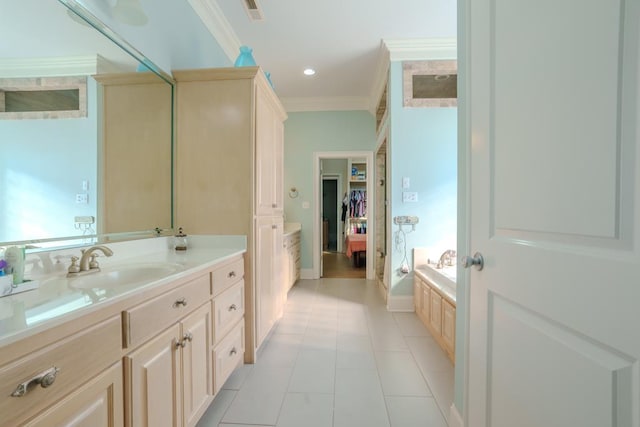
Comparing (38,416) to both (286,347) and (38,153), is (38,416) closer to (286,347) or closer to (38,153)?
(38,153)

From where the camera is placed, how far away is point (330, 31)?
2693 millimetres

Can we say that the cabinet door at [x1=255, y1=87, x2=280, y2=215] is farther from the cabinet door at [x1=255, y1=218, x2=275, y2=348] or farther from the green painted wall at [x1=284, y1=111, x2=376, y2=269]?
the green painted wall at [x1=284, y1=111, x2=376, y2=269]

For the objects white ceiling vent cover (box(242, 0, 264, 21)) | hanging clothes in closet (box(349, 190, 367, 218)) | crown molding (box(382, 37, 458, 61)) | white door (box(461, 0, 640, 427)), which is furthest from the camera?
hanging clothes in closet (box(349, 190, 367, 218))

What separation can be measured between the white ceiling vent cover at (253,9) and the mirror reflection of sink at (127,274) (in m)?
2.27

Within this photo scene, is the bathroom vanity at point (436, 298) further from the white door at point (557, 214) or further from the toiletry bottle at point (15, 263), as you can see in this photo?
the toiletry bottle at point (15, 263)

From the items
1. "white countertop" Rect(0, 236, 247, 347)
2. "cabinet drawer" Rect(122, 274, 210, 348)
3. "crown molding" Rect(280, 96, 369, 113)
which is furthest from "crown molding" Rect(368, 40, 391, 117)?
"cabinet drawer" Rect(122, 274, 210, 348)

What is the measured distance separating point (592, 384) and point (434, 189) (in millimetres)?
2588

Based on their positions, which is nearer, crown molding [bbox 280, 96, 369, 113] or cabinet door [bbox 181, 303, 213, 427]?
cabinet door [bbox 181, 303, 213, 427]

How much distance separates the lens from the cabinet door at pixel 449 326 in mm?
1949

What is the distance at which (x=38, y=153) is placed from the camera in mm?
1055

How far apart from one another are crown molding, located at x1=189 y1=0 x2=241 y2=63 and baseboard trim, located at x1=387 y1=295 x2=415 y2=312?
320cm

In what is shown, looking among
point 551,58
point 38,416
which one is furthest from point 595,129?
point 38,416

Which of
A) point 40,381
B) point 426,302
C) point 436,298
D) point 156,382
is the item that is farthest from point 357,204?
point 40,381

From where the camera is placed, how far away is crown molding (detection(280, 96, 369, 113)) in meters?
4.28
